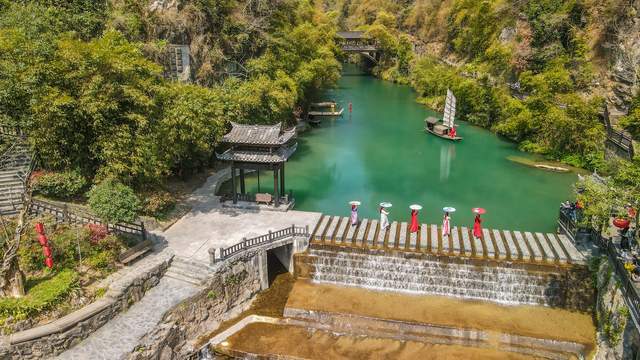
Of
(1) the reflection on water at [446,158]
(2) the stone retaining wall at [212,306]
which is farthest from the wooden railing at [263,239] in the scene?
(1) the reflection on water at [446,158]

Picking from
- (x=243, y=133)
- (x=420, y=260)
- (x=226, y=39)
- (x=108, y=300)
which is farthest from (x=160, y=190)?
(x=226, y=39)

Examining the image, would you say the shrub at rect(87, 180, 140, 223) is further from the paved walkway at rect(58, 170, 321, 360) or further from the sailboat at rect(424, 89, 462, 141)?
the sailboat at rect(424, 89, 462, 141)

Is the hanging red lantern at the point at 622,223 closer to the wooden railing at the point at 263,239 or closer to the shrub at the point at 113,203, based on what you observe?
the wooden railing at the point at 263,239

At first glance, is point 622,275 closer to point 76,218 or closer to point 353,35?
point 76,218

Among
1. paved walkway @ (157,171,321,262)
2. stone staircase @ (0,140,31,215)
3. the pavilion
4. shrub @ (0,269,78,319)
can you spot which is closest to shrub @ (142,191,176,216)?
paved walkway @ (157,171,321,262)

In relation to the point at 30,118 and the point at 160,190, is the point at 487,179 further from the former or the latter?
the point at 30,118

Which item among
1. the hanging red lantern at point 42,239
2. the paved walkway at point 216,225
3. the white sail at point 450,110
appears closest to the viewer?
the hanging red lantern at point 42,239
